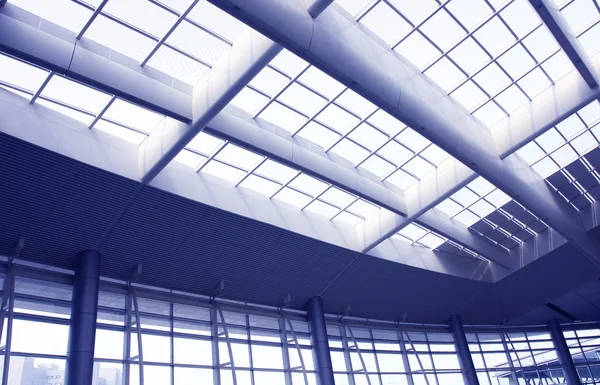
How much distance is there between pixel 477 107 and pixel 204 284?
40.8ft

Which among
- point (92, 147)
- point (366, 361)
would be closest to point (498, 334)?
point (366, 361)

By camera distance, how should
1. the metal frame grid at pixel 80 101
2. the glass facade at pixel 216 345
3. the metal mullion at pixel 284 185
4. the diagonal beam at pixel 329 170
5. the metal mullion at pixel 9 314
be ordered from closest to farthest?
1. the metal frame grid at pixel 80 101
2. the metal mullion at pixel 9 314
3. the diagonal beam at pixel 329 170
4. the glass facade at pixel 216 345
5. the metal mullion at pixel 284 185

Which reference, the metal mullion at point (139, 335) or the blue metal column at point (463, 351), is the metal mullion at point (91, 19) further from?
the blue metal column at point (463, 351)

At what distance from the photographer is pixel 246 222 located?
66.8ft

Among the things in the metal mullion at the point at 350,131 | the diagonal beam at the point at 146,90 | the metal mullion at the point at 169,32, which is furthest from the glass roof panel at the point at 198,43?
the metal mullion at the point at 350,131

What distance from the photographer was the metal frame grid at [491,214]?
25208 millimetres

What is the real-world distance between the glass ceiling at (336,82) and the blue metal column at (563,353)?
17699 mm

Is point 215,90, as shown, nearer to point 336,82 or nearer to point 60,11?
point 336,82

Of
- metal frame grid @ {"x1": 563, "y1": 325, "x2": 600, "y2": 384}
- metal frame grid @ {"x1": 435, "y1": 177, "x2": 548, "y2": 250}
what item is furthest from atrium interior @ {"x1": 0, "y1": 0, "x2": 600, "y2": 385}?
metal frame grid @ {"x1": 563, "y1": 325, "x2": 600, "y2": 384}

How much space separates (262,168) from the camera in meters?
20.5

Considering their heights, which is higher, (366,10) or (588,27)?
(588,27)

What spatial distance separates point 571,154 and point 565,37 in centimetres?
981

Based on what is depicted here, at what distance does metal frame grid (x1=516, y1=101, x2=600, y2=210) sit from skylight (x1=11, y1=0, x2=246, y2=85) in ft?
45.8

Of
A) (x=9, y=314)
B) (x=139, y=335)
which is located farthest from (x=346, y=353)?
(x=9, y=314)
